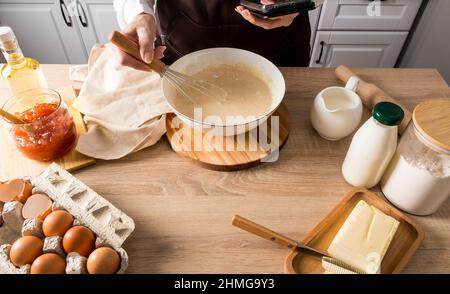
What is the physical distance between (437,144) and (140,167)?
62 cm

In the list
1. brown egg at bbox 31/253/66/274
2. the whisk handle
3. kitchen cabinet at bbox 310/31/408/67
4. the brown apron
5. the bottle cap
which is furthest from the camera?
kitchen cabinet at bbox 310/31/408/67

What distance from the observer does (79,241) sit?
2.16ft

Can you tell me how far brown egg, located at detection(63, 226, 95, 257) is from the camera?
66cm

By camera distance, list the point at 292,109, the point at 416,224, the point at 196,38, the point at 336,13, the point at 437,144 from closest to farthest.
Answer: the point at 437,144 < the point at 416,224 < the point at 292,109 < the point at 196,38 < the point at 336,13

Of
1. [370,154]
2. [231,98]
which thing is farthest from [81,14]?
[370,154]

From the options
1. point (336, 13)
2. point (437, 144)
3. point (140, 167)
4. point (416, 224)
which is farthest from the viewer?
point (336, 13)

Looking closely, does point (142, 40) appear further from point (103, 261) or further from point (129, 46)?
point (103, 261)

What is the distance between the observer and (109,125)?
890 millimetres

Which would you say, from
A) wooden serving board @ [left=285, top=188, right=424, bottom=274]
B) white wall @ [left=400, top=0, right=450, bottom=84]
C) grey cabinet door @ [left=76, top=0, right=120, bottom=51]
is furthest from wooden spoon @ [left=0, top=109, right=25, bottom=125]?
white wall @ [left=400, top=0, right=450, bottom=84]

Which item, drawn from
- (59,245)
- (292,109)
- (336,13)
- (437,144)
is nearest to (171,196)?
(59,245)

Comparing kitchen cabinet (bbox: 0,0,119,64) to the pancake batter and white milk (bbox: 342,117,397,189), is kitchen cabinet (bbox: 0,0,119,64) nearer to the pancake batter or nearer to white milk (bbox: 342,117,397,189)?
the pancake batter

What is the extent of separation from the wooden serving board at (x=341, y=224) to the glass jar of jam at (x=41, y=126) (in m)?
0.58

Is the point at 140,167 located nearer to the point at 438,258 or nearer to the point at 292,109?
the point at 292,109

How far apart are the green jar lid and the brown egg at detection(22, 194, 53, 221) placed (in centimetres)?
67
